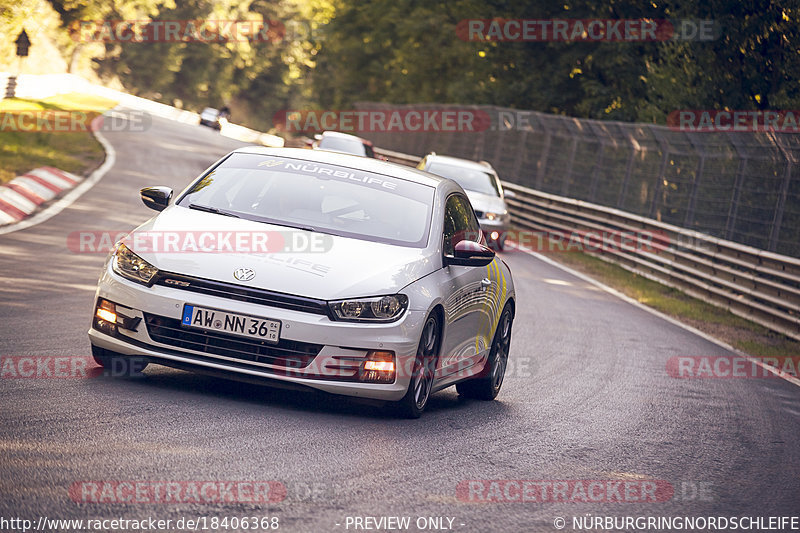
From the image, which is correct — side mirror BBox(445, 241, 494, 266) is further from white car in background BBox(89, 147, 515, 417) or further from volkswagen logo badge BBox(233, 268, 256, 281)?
volkswagen logo badge BBox(233, 268, 256, 281)

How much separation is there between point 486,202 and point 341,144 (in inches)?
288

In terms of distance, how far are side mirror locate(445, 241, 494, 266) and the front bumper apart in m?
0.89

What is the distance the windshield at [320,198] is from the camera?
25.6ft

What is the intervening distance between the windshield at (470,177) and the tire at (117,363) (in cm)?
1714

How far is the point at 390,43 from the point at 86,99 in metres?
21.2

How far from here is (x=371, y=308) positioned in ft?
22.6

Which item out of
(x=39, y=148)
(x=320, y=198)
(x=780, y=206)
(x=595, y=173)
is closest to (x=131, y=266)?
(x=320, y=198)

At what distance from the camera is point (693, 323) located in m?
16.8

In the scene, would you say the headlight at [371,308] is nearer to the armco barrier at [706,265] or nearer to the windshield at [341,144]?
the armco barrier at [706,265]

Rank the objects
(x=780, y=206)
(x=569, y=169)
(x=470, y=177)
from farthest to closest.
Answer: (x=569, y=169), (x=470, y=177), (x=780, y=206)

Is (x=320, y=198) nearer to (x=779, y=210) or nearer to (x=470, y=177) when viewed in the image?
(x=779, y=210)

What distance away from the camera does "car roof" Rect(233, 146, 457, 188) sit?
852 centimetres

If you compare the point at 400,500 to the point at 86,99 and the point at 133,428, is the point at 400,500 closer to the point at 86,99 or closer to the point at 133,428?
the point at 133,428

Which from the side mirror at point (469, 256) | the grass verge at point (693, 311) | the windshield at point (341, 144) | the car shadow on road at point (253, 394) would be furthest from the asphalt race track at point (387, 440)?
the windshield at point (341, 144)
